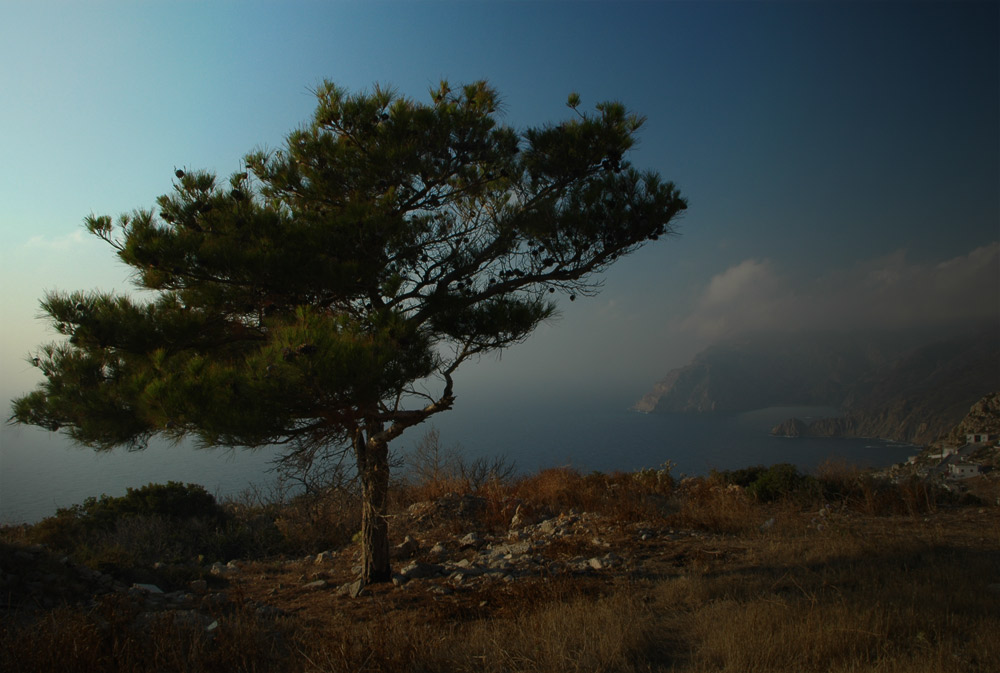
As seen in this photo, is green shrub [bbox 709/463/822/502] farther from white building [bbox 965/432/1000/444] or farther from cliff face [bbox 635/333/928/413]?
cliff face [bbox 635/333/928/413]

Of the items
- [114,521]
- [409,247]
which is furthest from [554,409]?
[409,247]

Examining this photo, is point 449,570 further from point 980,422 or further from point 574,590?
point 980,422

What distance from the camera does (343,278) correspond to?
445 centimetres

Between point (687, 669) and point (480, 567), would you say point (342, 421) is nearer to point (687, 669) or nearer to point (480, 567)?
point (480, 567)

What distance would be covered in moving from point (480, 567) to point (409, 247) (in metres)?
3.44

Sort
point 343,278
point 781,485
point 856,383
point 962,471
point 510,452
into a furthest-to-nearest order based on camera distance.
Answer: point 856,383 < point 510,452 < point 962,471 < point 781,485 < point 343,278

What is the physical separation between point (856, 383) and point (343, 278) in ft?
94.3

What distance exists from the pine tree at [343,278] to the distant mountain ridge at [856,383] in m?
17.4

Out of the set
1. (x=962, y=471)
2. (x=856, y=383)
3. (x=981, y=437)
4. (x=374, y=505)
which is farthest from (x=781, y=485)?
(x=856, y=383)

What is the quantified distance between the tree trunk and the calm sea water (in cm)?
84

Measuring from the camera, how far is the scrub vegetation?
3078 millimetres

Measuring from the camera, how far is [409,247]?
16.7 ft

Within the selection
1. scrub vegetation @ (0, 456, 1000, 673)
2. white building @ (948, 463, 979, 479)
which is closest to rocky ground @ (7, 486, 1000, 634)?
scrub vegetation @ (0, 456, 1000, 673)

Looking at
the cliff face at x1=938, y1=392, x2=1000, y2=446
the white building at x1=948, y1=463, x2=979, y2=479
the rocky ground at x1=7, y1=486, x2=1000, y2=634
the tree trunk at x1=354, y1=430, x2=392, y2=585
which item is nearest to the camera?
the rocky ground at x1=7, y1=486, x2=1000, y2=634
